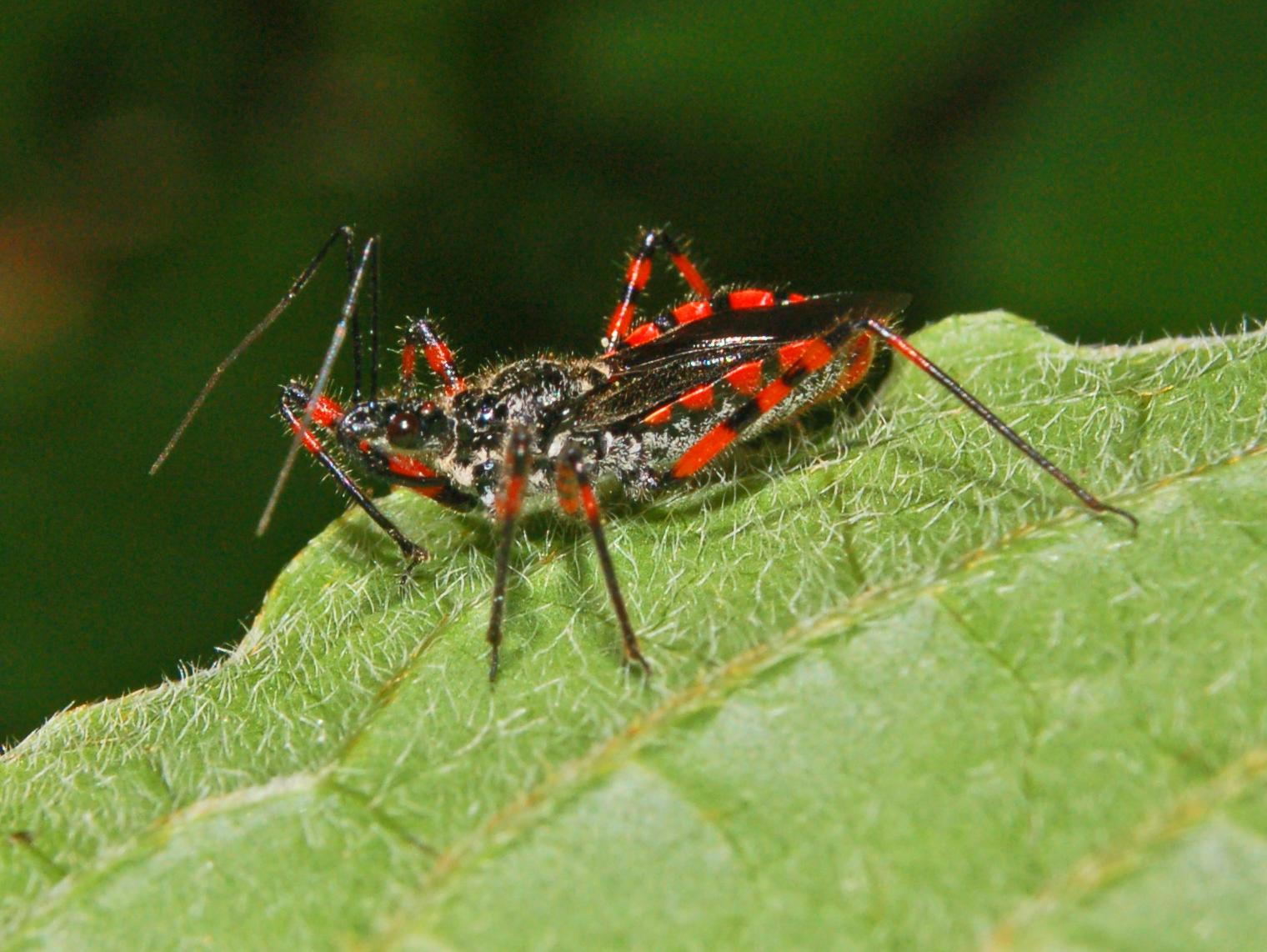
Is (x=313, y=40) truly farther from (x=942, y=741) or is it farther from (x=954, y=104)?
(x=942, y=741)

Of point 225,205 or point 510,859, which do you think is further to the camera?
point 225,205

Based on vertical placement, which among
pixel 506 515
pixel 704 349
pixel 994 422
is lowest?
pixel 994 422

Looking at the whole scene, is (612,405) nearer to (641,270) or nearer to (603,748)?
(641,270)

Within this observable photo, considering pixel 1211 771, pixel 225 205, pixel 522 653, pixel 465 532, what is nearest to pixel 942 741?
pixel 1211 771

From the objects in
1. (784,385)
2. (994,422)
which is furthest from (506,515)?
(994,422)

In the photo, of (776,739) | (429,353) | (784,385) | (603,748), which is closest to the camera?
(776,739)

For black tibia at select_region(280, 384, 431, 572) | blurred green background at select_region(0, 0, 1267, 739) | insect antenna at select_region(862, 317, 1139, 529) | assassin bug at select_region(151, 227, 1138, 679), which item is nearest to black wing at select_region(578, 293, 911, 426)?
assassin bug at select_region(151, 227, 1138, 679)
